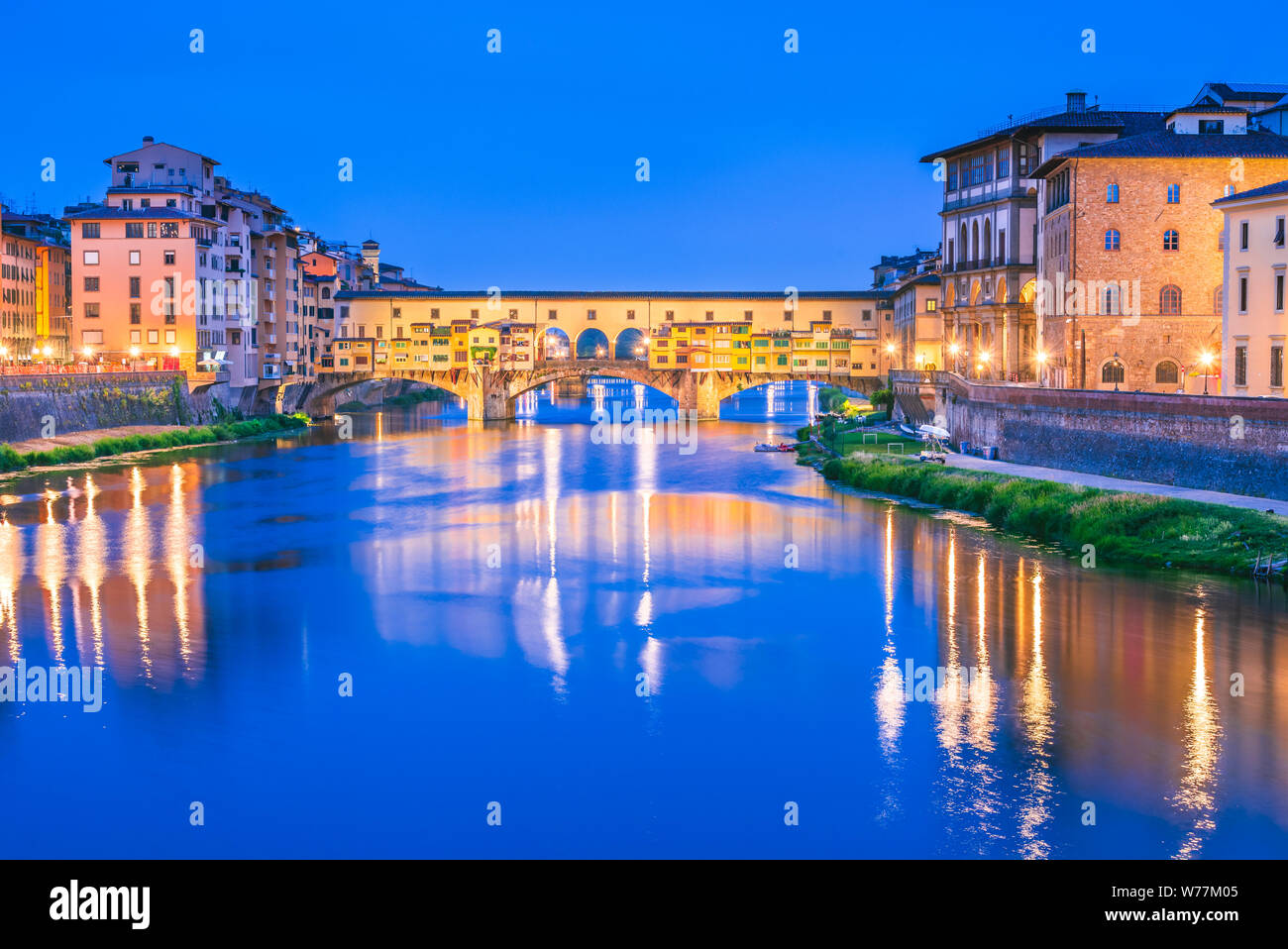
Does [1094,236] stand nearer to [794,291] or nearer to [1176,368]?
[1176,368]

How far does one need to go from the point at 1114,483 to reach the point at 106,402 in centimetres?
3422

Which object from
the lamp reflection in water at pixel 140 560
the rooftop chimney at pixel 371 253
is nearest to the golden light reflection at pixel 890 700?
the lamp reflection in water at pixel 140 560

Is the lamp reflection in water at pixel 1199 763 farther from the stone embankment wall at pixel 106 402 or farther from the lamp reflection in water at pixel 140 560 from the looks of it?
the stone embankment wall at pixel 106 402

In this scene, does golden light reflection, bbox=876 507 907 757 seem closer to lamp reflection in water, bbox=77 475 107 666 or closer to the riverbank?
the riverbank

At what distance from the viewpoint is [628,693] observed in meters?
15.8

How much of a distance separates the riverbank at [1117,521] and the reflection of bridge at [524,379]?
39510mm

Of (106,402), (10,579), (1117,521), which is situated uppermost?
(106,402)

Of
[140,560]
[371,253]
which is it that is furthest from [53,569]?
[371,253]

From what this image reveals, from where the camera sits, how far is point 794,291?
73.6m

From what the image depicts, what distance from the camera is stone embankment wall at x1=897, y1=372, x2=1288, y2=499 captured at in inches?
938

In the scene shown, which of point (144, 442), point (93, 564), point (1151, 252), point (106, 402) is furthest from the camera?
point (106, 402)

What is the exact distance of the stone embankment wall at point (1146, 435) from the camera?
78.1 ft

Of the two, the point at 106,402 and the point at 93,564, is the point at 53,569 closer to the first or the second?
the point at 93,564

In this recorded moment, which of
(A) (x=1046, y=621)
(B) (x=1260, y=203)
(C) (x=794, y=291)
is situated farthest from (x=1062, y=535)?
(C) (x=794, y=291)
